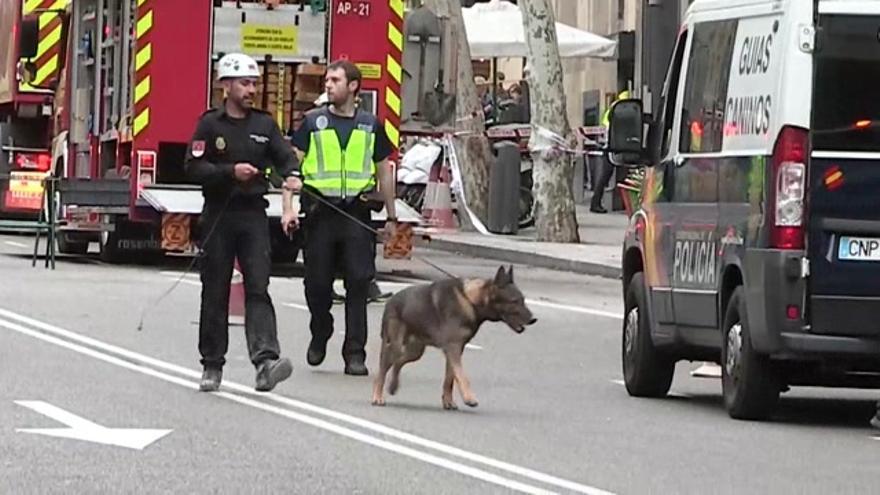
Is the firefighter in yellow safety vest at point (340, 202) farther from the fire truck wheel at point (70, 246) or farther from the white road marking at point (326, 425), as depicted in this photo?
the fire truck wheel at point (70, 246)

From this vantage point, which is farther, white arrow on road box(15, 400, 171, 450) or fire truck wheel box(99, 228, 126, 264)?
fire truck wheel box(99, 228, 126, 264)

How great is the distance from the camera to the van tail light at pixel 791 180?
12.5 m

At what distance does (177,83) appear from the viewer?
939 inches

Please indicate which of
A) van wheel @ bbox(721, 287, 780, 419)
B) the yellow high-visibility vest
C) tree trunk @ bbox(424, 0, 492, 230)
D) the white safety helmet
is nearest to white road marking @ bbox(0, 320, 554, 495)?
the yellow high-visibility vest

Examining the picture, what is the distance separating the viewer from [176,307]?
20.0 metres

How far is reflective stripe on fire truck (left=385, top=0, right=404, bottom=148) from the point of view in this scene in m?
24.7

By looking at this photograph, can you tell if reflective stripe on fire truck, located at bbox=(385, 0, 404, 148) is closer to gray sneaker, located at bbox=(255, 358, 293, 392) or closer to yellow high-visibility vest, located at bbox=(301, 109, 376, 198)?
yellow high-visibility vest, located at bbox=(301, 109, 376, 198)

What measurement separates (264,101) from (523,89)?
20772 mm

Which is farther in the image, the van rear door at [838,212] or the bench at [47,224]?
the bench at [47,224]

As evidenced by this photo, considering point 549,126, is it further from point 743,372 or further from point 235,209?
point 743,372

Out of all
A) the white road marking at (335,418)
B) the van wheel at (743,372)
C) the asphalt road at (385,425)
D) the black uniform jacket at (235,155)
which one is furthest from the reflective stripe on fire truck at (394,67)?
the van wheel at (743,372)

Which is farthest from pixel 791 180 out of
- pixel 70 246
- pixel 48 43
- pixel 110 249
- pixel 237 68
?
pixel 48 43

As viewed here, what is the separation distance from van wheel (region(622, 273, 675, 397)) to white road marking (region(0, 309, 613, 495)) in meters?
2.31

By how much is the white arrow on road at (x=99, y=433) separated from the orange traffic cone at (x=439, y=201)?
2283cm
